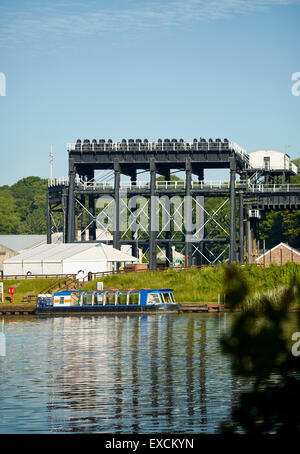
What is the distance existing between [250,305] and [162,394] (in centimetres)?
2222

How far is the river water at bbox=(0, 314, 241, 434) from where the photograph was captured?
30.4m

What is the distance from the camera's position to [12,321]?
3177 inches

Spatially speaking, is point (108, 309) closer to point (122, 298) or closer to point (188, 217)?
point (122, 298)

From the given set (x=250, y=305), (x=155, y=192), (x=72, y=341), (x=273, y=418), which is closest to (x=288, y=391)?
(x=273, y=418)

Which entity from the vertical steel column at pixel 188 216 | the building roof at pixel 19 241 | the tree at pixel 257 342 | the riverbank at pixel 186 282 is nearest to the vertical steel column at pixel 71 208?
the vertical steel column at pixel 188 216

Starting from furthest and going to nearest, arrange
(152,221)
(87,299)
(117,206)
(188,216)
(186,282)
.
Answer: (117,206) < (152,221) < (188,216) < (186,282) < (87,299)

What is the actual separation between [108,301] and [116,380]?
153 ft

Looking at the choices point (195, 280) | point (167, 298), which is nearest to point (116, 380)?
point (167, 298)

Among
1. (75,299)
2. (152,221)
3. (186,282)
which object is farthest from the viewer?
(152,221)

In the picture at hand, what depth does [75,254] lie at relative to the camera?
10656cm

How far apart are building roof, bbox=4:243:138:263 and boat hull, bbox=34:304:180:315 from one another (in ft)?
57.8

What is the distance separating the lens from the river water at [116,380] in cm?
3044

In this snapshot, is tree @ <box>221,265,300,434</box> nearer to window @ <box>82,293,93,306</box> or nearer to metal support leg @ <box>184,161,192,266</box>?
window @ <box>82,293,93,306</box>
